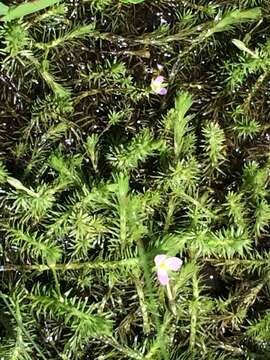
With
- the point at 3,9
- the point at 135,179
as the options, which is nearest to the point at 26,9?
the point at 3,9

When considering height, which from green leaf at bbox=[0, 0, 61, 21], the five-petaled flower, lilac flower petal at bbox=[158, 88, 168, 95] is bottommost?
lilac flower petal at bbox=[158, 88, 168, 95]

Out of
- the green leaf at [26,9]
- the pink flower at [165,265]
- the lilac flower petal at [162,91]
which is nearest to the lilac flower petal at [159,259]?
the pink flower at [165,265]

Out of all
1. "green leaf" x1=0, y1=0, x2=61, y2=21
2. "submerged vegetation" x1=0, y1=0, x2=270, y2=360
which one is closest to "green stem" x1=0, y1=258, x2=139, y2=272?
"submerged vegetation" x1=0, y1=0, x2=270, y2=360

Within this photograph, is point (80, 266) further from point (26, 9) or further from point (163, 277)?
point (26, 9)

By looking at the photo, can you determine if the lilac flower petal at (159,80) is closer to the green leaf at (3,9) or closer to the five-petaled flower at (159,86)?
the five-petaled flower at (159,86)

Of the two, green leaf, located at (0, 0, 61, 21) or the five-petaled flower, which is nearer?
green leaf, located at (0, 0, 61, 21)

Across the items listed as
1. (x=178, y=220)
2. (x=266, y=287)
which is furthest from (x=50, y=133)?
(x=266, y=287)

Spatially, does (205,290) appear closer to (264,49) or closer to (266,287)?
(266,287)

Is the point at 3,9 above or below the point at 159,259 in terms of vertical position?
above

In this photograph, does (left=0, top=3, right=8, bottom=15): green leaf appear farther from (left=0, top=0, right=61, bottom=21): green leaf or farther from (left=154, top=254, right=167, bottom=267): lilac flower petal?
(left=154, top=254, right=167, bottom=267): lilac flower petal
